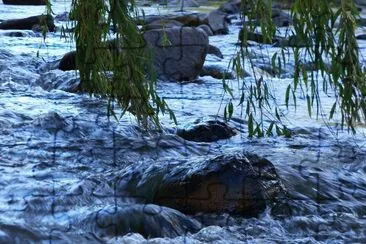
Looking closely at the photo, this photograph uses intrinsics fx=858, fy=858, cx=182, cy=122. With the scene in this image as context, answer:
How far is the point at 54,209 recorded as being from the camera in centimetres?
358

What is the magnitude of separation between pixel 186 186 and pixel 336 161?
3.96 ft

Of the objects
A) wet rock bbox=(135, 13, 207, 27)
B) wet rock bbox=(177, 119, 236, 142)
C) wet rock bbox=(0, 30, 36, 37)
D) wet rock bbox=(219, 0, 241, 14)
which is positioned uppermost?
wet rock bbox=(177, 119, 236, 142)

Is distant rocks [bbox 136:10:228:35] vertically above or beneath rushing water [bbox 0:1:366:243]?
beneath

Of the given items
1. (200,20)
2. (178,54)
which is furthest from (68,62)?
(200,20)

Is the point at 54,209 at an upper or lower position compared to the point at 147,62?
lower

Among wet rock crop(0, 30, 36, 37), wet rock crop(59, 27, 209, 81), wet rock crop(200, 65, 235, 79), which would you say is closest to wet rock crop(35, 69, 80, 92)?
wet rock crop(59, 27, 209, 81)

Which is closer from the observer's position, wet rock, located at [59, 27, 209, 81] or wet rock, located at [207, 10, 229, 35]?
wet rock, located at [59, 27, 209, 81]

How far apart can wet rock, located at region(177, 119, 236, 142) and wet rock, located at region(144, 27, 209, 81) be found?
2143 mm

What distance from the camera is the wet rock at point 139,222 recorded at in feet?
10.8

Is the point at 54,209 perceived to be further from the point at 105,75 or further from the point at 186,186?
the point at 105,75

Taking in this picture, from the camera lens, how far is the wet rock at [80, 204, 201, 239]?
130 inches

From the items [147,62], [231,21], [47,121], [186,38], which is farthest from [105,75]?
[231,21]

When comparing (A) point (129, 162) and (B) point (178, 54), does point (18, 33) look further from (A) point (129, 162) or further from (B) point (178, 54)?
(A) point (129, 162)

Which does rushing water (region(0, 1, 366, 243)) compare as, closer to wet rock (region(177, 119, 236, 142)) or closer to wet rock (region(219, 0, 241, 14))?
wet rock (region(177, 119, 236, 142))
